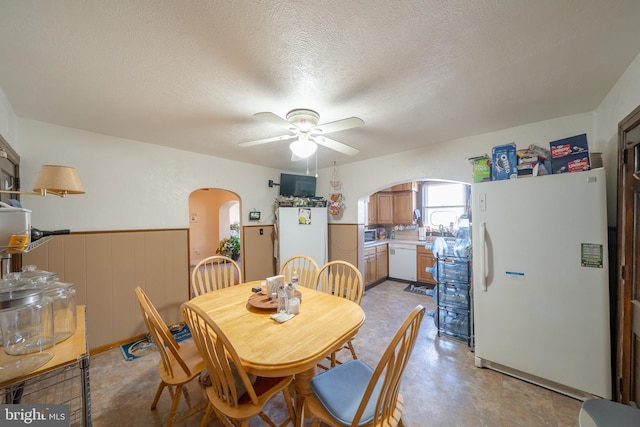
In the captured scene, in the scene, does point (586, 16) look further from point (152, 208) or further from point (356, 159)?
point (152, 208)

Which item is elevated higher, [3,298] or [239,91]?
[239,91]

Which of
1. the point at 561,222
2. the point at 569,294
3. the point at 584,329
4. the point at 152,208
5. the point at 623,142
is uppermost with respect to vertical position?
the point at 623,142

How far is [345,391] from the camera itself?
128 cm

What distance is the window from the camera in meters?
4.66

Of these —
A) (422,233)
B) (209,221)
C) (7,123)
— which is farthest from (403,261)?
(209,221)

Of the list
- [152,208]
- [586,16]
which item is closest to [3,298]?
[152,208]

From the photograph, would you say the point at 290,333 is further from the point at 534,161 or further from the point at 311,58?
the point at 534,161

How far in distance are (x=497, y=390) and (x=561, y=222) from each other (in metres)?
1.46

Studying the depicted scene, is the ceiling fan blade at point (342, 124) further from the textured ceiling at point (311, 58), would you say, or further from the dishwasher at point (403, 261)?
the dishwasher at point (403, 261)

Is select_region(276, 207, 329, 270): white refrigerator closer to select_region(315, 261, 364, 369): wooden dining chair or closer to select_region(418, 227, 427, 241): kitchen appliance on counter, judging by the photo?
select_region(315, 261, 364, 369): wooden dining chair

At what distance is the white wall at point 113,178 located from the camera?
2230mm

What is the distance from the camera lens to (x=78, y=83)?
1.58m

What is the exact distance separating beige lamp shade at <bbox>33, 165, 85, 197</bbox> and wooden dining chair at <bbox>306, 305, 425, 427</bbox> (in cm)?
200

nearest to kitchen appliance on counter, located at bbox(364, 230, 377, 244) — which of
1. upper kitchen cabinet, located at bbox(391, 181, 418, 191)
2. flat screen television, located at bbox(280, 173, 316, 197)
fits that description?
upper kitchen cabinet, located at bbox(391, 181, 418, 191)
